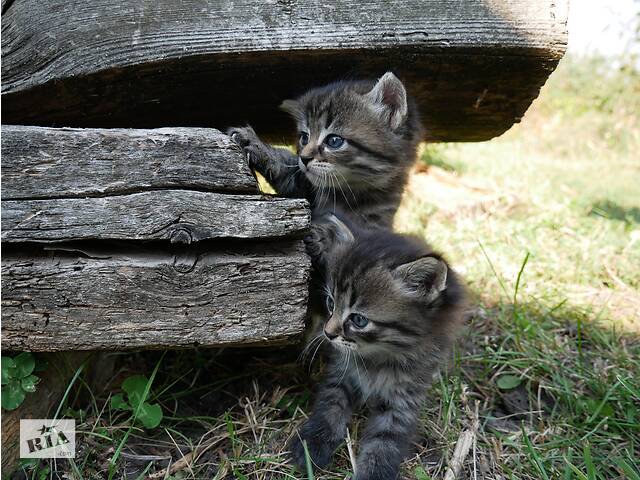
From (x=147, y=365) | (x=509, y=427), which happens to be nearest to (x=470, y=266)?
(x=509, y=427)

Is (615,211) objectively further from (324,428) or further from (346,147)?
(324,428)

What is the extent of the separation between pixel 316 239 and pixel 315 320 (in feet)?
1.33

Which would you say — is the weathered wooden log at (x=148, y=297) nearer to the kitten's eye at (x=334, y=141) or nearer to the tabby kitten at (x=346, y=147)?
the tabby kitten at (x=346, y=147)

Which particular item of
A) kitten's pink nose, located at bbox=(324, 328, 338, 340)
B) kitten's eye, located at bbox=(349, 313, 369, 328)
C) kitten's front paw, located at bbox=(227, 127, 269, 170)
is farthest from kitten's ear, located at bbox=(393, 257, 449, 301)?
kitten's front paw, located at bbox=(227, 127, 269, 170)

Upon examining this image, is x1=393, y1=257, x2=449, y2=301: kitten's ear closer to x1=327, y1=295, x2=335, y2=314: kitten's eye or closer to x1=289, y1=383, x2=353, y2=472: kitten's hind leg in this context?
x1=327, y1=295, x2=335, y2=314: kitten's eye

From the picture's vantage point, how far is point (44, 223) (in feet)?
6.41

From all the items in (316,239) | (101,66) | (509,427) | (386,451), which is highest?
(101,66)

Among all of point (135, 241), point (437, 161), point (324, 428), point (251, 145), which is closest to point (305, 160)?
point (251, 145)

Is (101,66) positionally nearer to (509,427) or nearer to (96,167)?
(96,167)

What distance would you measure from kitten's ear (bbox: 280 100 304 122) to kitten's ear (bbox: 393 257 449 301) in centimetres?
97

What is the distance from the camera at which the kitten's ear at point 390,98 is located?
8.21 ft

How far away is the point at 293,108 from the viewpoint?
110 inches

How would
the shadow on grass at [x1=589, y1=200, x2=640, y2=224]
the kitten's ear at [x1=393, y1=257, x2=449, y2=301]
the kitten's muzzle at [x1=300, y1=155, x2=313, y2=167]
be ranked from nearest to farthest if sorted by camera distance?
the kitten's ear at [x1=393, y1=257, x2=449, y2=301], the kitten's muzzle at [x1=300, y1=155, x2=313, y2=167], the shadow on grass at [x1=589, y1=200, x2=640, y2=224]

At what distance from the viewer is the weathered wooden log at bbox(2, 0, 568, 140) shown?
2.22 meters
